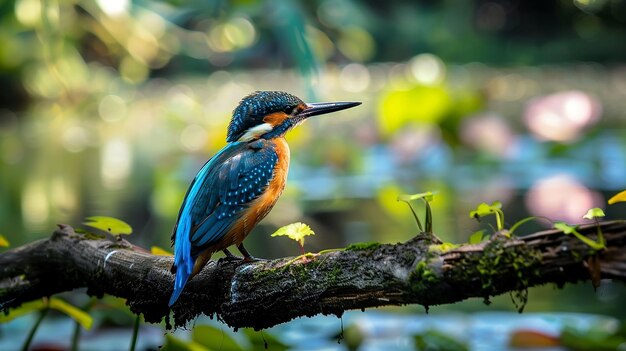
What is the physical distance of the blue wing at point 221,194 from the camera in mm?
1718

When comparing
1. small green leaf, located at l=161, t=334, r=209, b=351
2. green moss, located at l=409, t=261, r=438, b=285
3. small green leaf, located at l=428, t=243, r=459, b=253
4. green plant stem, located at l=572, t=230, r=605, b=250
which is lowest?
small green leaf, located at l=161, t=334, r=209, b=351

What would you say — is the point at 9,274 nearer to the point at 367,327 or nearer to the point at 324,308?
the point at 324,308

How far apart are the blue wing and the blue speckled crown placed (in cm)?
10

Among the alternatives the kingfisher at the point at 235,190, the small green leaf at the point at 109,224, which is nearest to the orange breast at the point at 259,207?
A: the kingfisher at the point at 235,190

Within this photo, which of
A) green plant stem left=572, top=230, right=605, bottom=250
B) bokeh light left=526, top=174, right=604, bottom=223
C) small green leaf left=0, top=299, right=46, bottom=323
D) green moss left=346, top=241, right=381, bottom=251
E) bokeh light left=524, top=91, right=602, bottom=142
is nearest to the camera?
green plant stem left=572, top=230, right=605, bottom=250

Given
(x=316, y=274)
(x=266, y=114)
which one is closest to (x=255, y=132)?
(x=266, y=114)

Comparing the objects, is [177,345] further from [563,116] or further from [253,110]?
[563,116]

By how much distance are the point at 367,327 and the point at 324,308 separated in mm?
1330

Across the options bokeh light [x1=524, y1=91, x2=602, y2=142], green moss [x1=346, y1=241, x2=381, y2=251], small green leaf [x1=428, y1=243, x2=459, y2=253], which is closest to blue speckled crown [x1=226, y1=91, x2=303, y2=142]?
green moss [x1=346, y1=241, x2=381, y2=251]

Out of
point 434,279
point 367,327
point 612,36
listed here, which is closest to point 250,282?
point 434,279

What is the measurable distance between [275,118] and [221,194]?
316mm

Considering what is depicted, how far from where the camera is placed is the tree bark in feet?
4.25

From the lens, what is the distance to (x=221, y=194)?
1797 millimetres

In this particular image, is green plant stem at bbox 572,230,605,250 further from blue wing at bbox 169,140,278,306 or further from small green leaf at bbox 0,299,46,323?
small green leaf at bbox 0,299,46,323
